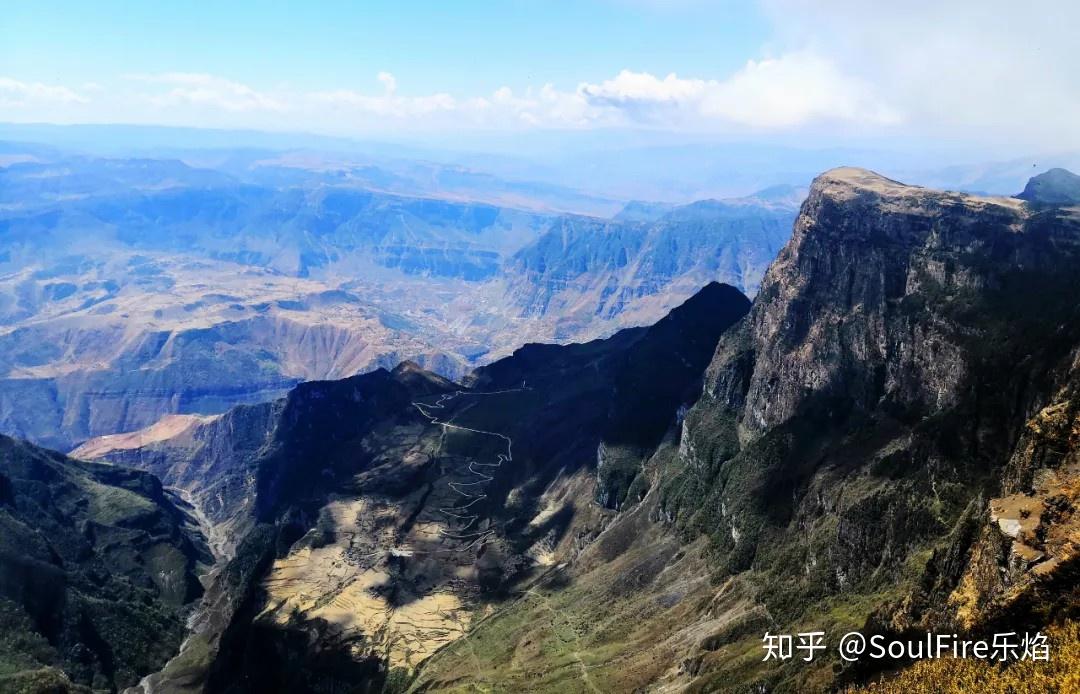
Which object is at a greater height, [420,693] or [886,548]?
[886,548]

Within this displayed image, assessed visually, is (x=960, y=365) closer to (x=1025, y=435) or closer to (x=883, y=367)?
(x=883, y=367)

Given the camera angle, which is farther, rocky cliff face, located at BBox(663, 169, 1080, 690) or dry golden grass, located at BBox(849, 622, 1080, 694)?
rocky cliff face, located at BBox(663, 169, 1080, 690)

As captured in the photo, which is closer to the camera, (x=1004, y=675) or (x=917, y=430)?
(x=1004, y=675)

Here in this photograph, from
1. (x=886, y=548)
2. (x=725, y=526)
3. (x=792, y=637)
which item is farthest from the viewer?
(x=725, y=526)

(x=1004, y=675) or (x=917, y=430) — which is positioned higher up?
(x=1004, y=675)

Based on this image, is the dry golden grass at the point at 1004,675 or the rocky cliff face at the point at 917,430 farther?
the rocky cliff face at the point at 917,430

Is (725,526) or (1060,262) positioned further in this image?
(725,526)

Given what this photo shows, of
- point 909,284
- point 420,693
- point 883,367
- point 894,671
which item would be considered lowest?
point 420,693

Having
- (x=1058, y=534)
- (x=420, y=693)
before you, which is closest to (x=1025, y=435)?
(x=1058, y=534)
